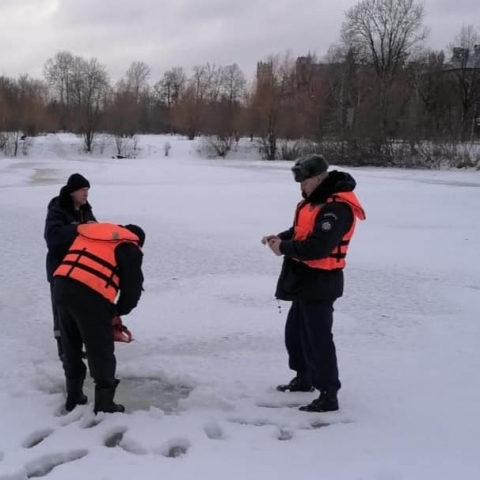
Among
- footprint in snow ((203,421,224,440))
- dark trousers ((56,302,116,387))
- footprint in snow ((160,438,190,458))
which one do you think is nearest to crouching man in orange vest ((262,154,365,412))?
footprint in snow ((203,421,224,440))

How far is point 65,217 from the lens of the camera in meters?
4.27

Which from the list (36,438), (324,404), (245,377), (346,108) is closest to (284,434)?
(324,404)

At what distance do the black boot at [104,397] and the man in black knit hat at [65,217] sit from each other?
1.12 m

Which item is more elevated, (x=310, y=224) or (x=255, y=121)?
(x=255, y=121)

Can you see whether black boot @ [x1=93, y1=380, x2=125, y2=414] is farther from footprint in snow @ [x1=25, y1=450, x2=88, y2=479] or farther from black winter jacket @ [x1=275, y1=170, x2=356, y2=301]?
black winter jacket @ [x1=275, y1=170, x2=356, y2=301]

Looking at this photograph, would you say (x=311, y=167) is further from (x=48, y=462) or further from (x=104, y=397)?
(x=48, y=462)

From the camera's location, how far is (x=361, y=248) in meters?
10.3

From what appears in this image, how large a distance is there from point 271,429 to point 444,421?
116 cm

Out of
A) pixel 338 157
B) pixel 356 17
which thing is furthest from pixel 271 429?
pixel 356 17

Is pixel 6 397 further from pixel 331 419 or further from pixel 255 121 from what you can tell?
pixel 255 121

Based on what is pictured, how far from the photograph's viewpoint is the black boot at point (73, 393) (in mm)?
3807

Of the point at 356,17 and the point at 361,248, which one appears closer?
the point at 361,248

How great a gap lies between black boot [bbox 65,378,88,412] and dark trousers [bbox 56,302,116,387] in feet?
0.72

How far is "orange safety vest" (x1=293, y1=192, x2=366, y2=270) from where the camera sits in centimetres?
362
